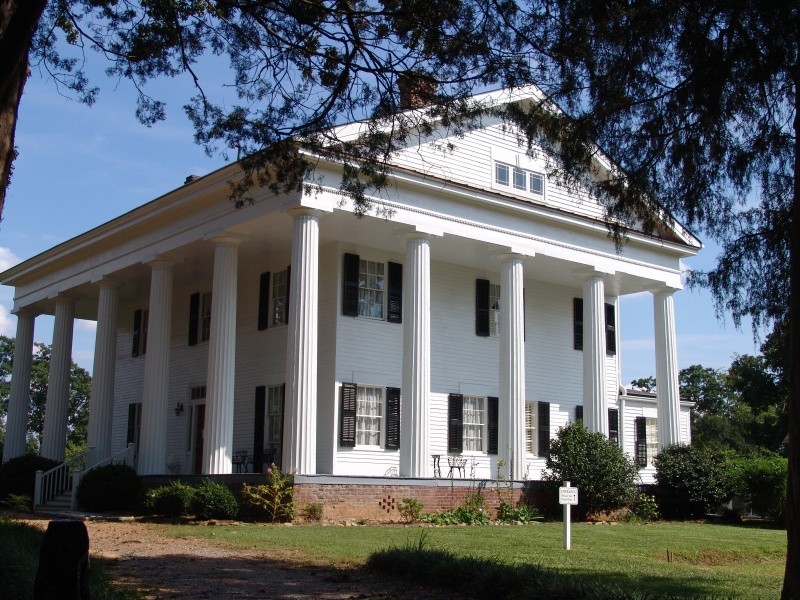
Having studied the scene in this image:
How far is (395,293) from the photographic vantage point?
26.6 m

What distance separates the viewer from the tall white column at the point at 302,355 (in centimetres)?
2134

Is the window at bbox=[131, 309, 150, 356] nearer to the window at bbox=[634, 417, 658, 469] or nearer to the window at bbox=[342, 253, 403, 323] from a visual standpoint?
the window at bbox=[342, 253, 403, 323]

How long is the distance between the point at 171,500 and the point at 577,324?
14.9m

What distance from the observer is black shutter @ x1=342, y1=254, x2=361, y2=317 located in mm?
25422

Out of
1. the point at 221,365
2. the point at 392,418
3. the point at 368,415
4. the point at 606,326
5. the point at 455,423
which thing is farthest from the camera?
the point at 606,326

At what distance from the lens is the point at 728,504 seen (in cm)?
2914

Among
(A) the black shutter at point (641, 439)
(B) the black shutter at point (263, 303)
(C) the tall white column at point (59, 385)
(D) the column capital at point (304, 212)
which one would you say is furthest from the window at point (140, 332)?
(A) the black shutter at point (641, 439)

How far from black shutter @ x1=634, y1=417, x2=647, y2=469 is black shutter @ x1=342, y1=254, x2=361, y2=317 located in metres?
11.8

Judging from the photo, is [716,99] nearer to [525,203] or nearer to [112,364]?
[525,203]

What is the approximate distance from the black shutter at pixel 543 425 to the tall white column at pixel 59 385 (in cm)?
1515

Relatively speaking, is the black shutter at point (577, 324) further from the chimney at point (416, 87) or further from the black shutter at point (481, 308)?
the chimney at point (416, 87)

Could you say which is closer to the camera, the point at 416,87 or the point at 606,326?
the point at 416,87

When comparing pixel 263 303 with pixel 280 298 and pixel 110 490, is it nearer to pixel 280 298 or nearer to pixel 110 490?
pixel 280 298

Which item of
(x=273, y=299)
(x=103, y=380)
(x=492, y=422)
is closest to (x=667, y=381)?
(x=492, y=422)
